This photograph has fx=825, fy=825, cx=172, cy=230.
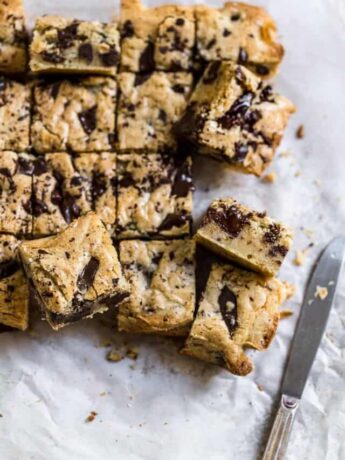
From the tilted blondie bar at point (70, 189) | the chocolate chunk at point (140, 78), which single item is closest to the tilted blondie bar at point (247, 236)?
the tilted blondie bar at point (70, 189)

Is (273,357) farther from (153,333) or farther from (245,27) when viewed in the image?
(245,27)

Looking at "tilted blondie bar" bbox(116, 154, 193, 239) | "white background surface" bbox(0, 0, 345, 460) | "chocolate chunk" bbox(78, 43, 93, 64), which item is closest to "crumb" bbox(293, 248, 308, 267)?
"white background surface" bbox(0, 0, 345, 460)

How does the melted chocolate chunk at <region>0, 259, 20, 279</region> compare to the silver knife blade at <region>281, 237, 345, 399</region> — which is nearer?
the melted chocolate chunk at <region>0, 259, 20, 279</region>

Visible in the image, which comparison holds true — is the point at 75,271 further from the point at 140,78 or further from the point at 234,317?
the point at 140,78

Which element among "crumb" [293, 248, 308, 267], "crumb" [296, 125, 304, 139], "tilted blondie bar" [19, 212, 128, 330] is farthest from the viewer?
"crumb" [296, 125, 304, 139]

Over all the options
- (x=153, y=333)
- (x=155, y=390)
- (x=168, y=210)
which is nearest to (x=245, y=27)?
(x=168, y=210)

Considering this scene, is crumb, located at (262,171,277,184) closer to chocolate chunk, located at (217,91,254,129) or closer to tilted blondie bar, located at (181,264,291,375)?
chocolate chunk, located at (217,91,254,129)
